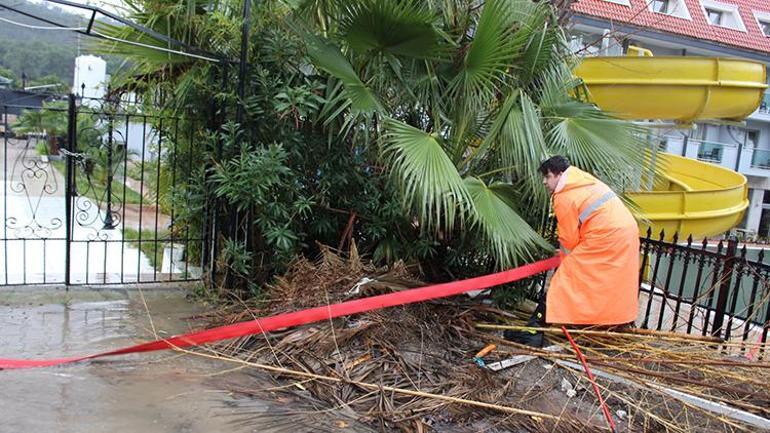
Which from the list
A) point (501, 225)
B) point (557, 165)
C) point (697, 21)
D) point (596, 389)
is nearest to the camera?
point (596, 389)

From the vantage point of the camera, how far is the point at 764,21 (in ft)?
86.2

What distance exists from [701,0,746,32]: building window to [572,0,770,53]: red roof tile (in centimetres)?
34

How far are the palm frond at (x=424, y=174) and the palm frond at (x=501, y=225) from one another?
170mm

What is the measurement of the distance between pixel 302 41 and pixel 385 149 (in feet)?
3.86

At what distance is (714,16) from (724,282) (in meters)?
24.2

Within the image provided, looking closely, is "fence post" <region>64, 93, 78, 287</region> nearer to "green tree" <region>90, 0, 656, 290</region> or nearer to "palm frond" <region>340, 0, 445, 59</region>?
"green tree" <region>90, 0, 656, 290</region>

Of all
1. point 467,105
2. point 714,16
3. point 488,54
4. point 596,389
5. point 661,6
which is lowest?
point 596,389

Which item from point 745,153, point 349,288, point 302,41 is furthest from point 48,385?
point 745,153

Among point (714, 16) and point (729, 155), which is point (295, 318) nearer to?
point (729, 155)

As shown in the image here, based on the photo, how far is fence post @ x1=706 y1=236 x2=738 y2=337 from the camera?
498cm

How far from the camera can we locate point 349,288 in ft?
15.5

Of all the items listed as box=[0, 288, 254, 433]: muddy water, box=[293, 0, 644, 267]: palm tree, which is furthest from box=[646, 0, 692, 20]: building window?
box=[0, 288, 254, 433]: muddy water

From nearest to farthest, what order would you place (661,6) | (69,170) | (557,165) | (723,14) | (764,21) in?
(557,165) → (69,170) → (661,6) → (723,14) → (764,21)

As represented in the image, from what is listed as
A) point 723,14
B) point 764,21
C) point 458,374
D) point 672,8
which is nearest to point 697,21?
point 672,8
